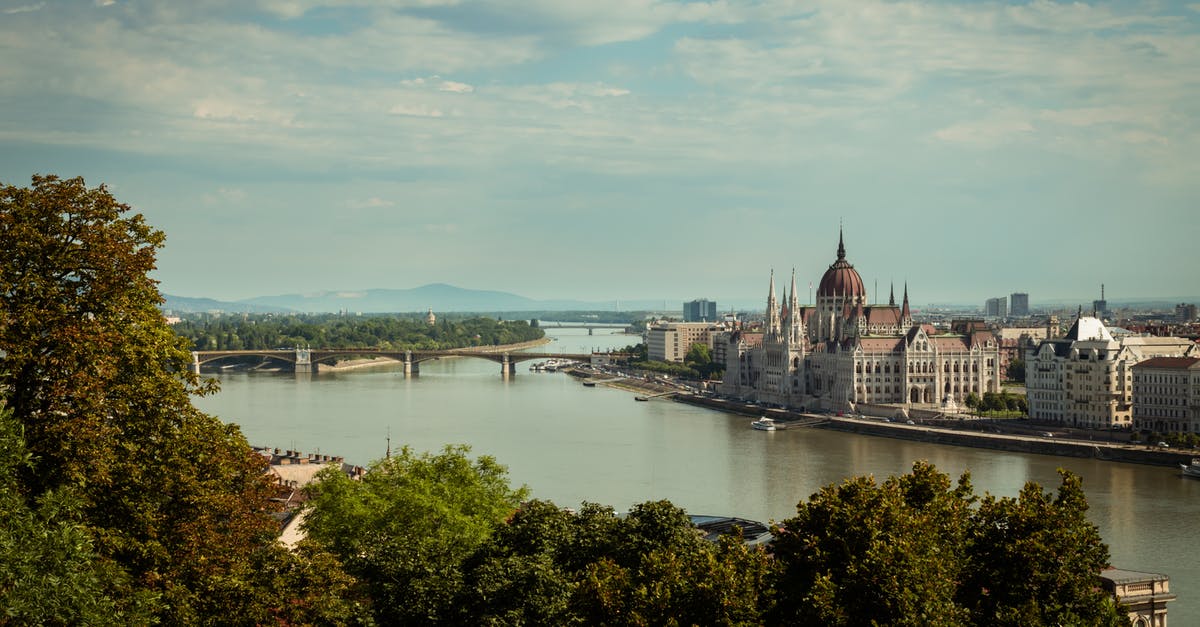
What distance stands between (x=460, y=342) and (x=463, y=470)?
5021 inches

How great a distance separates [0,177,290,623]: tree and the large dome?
69.9 m

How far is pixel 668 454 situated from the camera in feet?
152

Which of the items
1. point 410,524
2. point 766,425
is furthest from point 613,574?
point 766,425

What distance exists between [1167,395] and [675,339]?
7095cm

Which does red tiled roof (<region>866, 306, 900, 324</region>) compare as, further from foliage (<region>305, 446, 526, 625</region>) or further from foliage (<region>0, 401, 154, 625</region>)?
foliage (<region>0, 401, 154, 625</region>)

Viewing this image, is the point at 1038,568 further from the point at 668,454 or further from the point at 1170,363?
the point at 1170,363

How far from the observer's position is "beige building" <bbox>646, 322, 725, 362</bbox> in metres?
119

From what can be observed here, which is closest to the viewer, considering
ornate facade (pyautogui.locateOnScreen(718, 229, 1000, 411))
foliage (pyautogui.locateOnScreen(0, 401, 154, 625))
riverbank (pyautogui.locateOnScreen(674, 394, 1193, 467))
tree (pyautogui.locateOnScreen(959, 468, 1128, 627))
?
foliage (pyautogui.locateOnScreen(0, 401, 154, 625))

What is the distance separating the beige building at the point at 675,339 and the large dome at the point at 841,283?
3552cm

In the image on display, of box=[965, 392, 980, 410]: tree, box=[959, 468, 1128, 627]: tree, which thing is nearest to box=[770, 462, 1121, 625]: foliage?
box=[959, 468, 1128, 627]: tree

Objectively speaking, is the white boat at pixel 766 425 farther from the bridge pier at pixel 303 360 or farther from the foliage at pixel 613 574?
the bridge pier at pixel 303 360

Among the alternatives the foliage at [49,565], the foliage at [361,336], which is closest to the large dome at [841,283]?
the foliage at [361,336]

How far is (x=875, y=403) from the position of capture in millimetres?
66438

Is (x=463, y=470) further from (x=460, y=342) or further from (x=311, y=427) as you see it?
(x=460, y=342)
